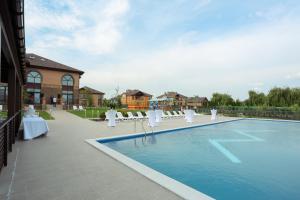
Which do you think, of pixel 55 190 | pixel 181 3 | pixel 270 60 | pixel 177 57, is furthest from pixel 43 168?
pixel 270 60

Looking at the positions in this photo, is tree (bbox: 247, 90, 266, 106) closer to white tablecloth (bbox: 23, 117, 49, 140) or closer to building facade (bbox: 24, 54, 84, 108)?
building facade (bbox: 24, 54, 84, 108)

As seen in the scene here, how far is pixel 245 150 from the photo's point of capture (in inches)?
316

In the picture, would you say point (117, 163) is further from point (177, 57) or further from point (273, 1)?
point (177, 57)

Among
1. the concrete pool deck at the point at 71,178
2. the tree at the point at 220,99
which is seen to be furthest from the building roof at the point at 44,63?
the concrete pool deck at the point at 71,178

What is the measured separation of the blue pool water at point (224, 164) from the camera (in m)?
4.59

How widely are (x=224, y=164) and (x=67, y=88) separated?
32.8 metres

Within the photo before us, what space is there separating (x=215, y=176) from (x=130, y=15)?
10.8 meters

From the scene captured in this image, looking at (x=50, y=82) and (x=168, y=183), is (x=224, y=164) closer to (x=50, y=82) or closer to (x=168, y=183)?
(x=168, y=183)

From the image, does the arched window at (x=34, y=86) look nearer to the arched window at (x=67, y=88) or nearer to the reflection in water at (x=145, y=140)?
the arched window at (x=67, y=88)

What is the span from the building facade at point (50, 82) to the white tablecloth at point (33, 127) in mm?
25425

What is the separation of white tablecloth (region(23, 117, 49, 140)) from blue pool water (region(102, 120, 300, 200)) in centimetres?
247

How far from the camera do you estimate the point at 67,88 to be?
115 ft

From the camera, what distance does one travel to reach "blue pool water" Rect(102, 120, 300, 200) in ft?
15.1

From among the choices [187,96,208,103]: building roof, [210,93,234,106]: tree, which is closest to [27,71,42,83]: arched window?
[210,93,234,106]: tree
